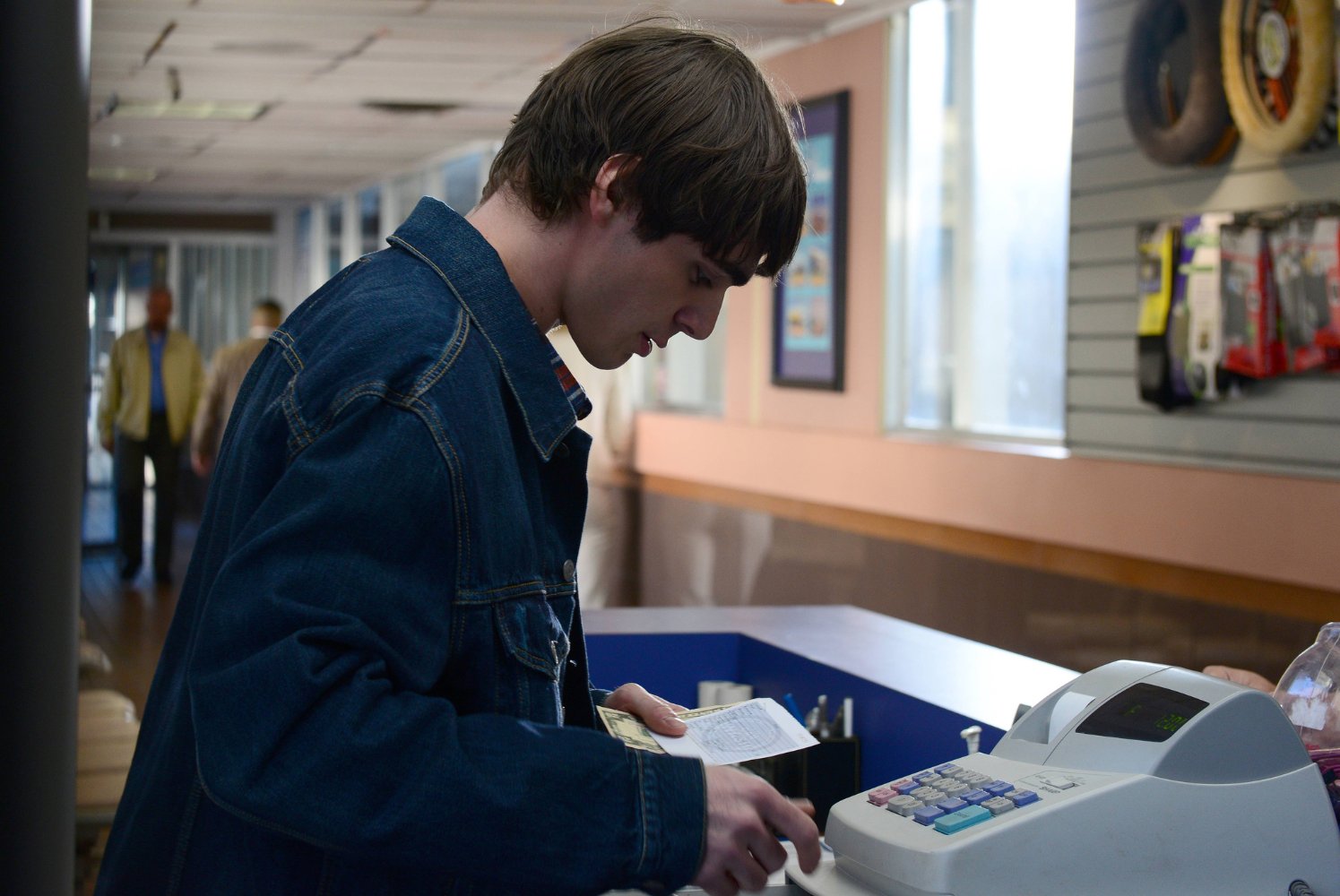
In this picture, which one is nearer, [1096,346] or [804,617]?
[804,617]

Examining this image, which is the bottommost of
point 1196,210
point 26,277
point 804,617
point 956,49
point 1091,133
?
point 804,617

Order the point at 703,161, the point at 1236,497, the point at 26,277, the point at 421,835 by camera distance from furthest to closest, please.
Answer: the point at 1236,497 < the point at 26,277 < the point at 703,161 < the point at 421,835

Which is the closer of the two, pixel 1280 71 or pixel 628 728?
pixel 628 728

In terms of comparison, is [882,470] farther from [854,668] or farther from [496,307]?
[496,307]

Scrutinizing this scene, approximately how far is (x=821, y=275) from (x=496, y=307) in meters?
5.47

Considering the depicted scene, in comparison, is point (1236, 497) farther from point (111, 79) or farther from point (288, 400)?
point (111, 79)

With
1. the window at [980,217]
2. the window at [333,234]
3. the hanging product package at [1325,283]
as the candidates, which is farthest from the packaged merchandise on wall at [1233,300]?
the window at [333,234]

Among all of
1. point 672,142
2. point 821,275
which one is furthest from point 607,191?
point 821,275

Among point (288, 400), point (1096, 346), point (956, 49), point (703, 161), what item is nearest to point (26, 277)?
point (288, 400)

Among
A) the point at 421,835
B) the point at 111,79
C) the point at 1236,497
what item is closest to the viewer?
the point at 421,835

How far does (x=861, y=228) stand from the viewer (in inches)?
246

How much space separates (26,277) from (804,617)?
223 cm

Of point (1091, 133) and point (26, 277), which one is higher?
point (1091, 133)

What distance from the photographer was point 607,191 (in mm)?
1186
